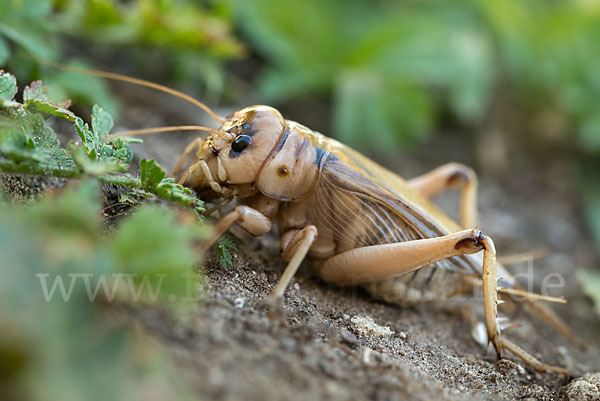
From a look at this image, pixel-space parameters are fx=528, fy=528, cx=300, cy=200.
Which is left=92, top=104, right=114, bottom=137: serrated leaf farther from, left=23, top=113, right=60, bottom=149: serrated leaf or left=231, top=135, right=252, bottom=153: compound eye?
left=231, top=135, right=252, bottom=153: compound eye

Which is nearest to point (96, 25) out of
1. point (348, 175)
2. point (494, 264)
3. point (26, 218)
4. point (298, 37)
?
point (298, 37)

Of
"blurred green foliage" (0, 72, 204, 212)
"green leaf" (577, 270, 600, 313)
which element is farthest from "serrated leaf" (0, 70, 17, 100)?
"green leaf" (577, 270, 600, 313)

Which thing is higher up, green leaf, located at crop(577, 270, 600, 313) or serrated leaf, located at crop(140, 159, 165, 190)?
serrated leaf, located at crop(140, 159, 165, 190)

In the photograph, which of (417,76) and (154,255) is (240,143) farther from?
(417,76)

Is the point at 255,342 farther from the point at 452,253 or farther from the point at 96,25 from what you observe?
the point at 96,25

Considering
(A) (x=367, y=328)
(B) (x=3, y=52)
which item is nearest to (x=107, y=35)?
(B) (x=3, y=52)

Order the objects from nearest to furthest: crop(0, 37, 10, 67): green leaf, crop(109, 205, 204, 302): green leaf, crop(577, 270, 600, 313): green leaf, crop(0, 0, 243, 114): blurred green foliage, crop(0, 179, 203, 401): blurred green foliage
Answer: crop(0, 179, 203, 401): blurred green foliage, crop(109, 205, 204, 302): green leaf, crop(0, 37, 10, 67): green leaf, crop(0, 0, 243, 114): blurred green foliage, crop(577, 270, 600, 313): green leaf

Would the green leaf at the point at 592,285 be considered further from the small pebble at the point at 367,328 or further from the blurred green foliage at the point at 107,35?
the blurred green foliage at the point at 107,35
